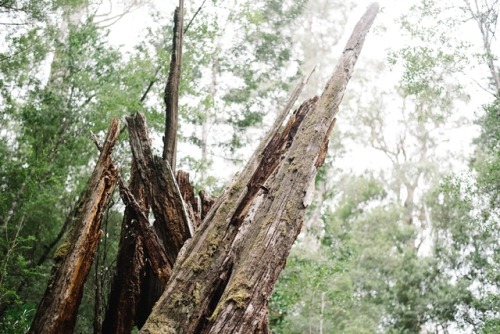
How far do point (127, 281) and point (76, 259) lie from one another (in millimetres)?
754

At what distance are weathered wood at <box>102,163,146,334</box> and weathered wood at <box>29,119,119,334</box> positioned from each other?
373 mm

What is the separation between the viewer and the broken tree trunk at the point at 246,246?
2.56 metres

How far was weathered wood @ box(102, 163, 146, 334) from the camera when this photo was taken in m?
4.35

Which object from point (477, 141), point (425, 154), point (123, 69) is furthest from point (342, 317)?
point (123, 69)

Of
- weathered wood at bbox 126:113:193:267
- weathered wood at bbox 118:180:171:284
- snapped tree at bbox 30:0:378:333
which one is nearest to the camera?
snapped tree at bbox 30:0:378:333

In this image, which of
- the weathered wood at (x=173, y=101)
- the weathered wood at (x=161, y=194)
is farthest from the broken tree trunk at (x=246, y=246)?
the weathered wood at (x=173, y=101)

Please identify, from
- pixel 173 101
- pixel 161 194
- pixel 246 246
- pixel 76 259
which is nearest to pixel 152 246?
pixel 161 194

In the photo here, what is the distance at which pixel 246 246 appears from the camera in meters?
2.99

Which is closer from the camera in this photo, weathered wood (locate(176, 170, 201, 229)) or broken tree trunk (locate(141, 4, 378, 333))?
broken tree trunk (locate(141, 4, 378, 333))

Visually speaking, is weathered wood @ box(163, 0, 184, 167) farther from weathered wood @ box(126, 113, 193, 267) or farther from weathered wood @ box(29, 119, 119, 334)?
weathered wood @ box(29, 119, 119, 334)

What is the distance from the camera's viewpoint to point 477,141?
15.2 metres

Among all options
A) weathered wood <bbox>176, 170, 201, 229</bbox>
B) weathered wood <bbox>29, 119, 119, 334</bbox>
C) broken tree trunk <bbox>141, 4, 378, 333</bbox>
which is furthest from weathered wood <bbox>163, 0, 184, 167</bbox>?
broken tree trunk <bbox>141, 4, 378, 333</bbox>

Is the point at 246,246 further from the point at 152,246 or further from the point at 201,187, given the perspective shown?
the point at 201,187

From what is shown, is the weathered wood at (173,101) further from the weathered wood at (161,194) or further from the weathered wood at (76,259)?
the weathered wood at (76,259)
